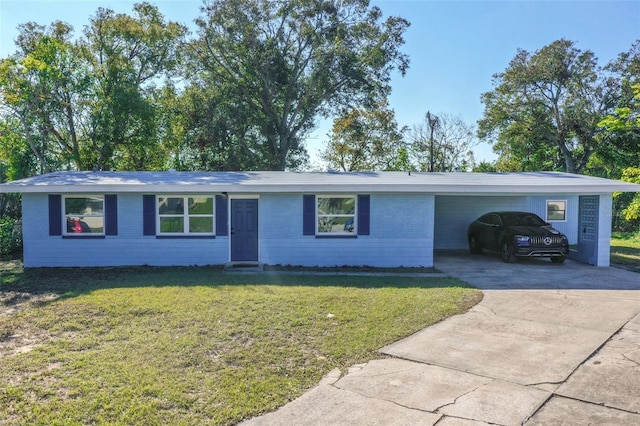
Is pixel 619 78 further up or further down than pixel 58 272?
further up

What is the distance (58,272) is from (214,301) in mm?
5938

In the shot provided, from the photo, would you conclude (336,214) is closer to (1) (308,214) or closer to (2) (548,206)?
(1) (308,214)

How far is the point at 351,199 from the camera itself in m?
12.6

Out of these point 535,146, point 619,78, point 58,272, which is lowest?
point 58,272

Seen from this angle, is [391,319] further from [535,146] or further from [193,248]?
[535,146]

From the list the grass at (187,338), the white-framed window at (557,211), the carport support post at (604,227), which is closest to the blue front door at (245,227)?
the grass at (187,338)

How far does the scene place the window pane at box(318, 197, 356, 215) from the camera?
12586 mm

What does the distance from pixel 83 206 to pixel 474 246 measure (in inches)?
507

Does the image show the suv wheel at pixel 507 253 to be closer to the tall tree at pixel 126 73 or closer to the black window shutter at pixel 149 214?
the black window shutter at pixel 149 214

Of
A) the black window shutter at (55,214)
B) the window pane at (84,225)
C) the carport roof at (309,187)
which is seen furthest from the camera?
the window pane at (84,225)

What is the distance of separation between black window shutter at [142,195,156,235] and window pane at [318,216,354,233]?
15.4ft

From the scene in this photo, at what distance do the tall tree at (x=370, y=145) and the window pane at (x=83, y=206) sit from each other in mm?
19514

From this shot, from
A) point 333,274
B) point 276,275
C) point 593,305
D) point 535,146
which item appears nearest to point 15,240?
point 276,275

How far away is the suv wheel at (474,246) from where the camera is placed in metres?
15.8
